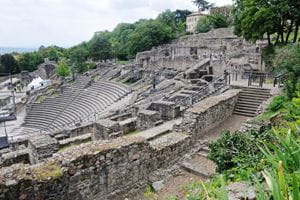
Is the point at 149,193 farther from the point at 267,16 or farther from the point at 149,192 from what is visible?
the point at 267,16

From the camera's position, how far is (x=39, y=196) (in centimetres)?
682

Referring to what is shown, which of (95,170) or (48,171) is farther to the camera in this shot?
(95,170)

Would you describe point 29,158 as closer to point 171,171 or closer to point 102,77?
point 171,171

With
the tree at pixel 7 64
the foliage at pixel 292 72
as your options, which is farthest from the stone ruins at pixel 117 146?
the tree at pixel 7 64

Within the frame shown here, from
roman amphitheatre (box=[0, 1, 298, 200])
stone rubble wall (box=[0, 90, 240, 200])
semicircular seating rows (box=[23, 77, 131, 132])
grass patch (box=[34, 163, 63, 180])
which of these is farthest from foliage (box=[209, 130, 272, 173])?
semicircular seating rows (box=[23, 77, 131, 132])

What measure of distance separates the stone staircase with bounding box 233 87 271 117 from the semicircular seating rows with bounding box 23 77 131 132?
14.0 meters

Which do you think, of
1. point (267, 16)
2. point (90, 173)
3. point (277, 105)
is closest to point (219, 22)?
point (267, 16)

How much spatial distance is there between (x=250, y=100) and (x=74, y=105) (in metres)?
20.8

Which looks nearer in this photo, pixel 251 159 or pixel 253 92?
pixel 251 159

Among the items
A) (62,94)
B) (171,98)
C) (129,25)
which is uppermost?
(129,25)

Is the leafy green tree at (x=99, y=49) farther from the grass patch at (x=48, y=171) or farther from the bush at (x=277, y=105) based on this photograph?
the grass patch at (x=48, y=171)

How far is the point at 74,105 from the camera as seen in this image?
30594 millimetres

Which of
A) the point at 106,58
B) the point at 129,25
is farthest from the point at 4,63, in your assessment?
the point at 129,25

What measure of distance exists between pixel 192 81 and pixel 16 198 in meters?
16.5
